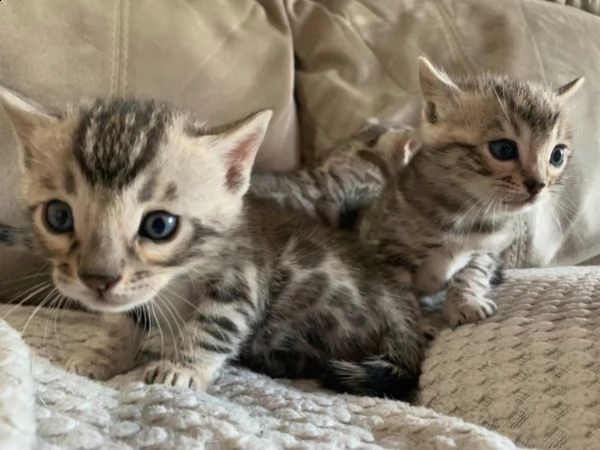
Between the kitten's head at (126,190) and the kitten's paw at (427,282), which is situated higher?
the kitten's head at (126,190)

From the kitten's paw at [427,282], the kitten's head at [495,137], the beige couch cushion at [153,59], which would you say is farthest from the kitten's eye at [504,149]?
the beige couch cushion at [153,59]

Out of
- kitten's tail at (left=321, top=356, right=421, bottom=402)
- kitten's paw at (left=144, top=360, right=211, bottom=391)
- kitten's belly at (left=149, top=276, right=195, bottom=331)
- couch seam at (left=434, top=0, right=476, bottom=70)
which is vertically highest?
couch seam at (left=434, top=0, right=476, bottom=70)

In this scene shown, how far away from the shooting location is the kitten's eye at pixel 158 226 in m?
1.03

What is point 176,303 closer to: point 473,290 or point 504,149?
point 473,290

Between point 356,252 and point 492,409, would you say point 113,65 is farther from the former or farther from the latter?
point 492,409

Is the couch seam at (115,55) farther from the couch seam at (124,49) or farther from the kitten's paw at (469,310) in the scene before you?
the kitten's paw at (469,310)

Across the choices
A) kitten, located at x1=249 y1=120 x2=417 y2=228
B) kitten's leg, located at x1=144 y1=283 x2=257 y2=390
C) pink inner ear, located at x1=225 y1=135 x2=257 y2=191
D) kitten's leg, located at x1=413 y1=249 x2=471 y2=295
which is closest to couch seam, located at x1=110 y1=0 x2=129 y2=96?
kitten, located at x1=249 y1=120 x2=417 y2=228

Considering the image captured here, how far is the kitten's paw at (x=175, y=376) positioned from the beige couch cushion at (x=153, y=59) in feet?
1.48

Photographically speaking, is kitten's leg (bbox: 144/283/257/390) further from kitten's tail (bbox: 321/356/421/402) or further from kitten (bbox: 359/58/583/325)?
kitten (bbox: 359/58/583/325)

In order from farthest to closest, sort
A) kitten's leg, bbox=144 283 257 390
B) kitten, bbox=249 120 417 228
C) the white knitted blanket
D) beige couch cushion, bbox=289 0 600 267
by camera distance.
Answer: beige couch cushion, bbox=289 0 600 267
kitten, bbox=249 120 417 228
kitten's leg, bbox=144 283 257 390
the white knitted blanket

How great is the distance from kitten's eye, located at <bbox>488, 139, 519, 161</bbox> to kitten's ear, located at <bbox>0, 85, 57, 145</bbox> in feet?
2.42

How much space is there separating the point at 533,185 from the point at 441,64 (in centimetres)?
55

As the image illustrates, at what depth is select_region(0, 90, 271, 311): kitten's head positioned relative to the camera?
3.25ft

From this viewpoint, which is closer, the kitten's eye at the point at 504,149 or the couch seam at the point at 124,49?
the kitten's eye at the point at 504,149
